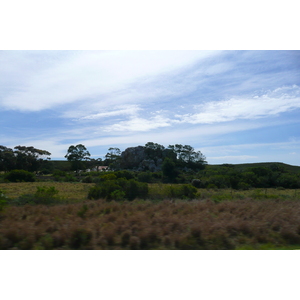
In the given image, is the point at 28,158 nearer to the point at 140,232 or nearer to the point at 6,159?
the point at 6,159

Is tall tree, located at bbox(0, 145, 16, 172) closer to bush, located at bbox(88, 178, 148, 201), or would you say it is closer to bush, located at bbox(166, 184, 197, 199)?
bush, located at bbox(88, 178, 148, 201)

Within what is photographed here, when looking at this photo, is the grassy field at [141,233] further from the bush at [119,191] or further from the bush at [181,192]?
the bush at [181,192]

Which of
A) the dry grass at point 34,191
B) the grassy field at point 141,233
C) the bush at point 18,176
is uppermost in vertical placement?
the bush at point 18,176

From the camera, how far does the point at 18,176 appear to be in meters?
33.8

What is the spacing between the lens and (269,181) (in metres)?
44.8

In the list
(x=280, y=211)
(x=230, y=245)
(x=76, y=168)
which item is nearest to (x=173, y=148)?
(x=76, y=168)

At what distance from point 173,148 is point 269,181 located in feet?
104

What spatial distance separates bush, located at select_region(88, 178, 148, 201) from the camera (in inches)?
715

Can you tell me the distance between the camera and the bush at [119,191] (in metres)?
18.2

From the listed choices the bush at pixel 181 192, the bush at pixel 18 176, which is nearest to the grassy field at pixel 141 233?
the bush at pixel 181 192

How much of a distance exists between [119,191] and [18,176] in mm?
21486

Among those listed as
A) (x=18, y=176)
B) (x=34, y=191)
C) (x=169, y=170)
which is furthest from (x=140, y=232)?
(x=169, y=170)

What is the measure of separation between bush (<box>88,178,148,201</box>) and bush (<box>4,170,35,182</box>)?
18365 millimetres

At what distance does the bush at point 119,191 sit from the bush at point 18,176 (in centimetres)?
1837
